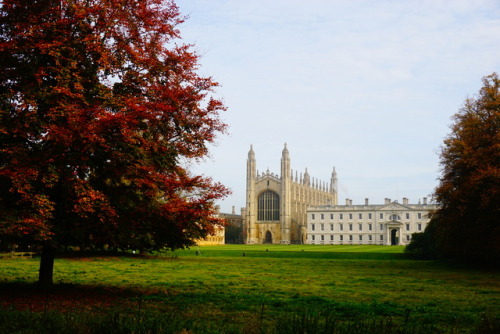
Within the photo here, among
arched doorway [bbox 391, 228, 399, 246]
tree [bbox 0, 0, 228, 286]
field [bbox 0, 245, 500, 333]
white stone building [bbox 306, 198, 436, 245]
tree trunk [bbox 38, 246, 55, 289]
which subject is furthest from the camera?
arched doorway [bbox 391, 228, 399, 246]

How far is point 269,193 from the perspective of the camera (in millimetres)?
116062

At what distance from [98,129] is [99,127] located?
47 millimetres

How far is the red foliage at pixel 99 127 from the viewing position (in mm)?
10797

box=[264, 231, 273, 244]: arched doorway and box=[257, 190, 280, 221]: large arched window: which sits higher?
box=[257, 190, 280, 221]: large arched window

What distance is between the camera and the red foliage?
35.4 ft

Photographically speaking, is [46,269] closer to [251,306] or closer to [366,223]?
[251,306]

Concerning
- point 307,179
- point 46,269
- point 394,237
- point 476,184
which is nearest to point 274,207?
point 307,179

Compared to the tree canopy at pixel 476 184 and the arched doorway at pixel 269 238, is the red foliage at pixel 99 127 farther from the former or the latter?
the arched doorway at pixel 269 238

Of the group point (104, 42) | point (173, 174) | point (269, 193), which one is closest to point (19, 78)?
point (104, 42)

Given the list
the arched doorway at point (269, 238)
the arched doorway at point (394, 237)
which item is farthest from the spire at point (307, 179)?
the arched doorway at point (394, 237)

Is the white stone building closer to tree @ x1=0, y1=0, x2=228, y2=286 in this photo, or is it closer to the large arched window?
the large arched window

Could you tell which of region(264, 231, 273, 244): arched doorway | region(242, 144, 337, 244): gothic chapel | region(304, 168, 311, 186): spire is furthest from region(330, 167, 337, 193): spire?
region(264, 231, 273, 244): arched doorway

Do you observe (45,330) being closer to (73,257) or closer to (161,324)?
(161,324)

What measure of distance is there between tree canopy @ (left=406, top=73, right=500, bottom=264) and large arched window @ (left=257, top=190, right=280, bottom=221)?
8493cm
